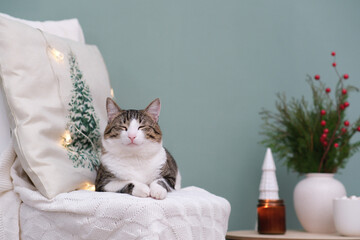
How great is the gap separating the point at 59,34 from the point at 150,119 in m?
0.50

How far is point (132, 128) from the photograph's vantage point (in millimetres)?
1147

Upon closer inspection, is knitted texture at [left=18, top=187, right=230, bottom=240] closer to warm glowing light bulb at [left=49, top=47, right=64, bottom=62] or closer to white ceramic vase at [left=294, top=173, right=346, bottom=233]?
warm glowing light bulb at [left=49, top=47, right=64, bottom=62]

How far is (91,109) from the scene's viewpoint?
1.32 metres

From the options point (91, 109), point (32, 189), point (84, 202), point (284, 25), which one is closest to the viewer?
point (84, 202)

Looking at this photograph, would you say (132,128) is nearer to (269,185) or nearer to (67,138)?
(67,138)

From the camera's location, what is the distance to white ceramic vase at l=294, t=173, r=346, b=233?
1685mm


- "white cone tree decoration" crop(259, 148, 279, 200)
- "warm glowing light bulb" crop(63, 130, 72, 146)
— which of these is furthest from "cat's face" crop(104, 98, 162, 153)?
"white cone tree decoration" crop(259, 148, 279, 200)

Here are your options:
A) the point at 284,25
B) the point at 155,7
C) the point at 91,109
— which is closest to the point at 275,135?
the point at 284,25

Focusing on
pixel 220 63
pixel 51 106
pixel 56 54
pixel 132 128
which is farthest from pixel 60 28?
pixel 220 63

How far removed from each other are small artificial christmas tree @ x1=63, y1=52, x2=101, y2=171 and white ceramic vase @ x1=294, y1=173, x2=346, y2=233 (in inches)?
33.1

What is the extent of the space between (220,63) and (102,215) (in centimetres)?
113

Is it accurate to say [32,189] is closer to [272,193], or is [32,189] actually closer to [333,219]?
[272,193]

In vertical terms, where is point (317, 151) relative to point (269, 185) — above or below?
above

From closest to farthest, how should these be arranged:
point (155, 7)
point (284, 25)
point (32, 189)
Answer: point (32, 189) → point (155, 7) → point (284, 25)
